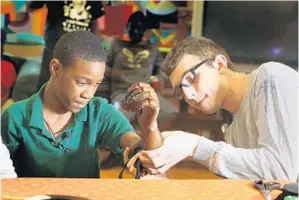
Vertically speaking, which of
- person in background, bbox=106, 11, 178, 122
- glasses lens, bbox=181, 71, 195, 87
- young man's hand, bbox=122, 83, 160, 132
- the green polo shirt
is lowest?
person in background, bbox=106, 11, 178, 122

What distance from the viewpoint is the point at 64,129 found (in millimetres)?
987

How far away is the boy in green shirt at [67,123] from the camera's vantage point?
93cm

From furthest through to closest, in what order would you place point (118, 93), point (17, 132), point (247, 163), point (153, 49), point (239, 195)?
1. point (153, 49)
2. point (118, 93)
3. point (17, 132)
4. point (247, 163)
5. point (239, 195)

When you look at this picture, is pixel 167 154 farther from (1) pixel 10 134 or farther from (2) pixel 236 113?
(1) pixel 10 134

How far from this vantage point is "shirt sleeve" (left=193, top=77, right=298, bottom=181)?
821 mm

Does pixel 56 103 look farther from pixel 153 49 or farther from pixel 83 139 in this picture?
pixel 153 49

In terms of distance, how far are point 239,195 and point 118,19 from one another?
1701 mm

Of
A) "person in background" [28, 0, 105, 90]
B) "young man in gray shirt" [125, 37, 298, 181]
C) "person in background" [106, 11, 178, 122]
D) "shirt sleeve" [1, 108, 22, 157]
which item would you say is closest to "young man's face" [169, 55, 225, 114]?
"young man in gray shirt" [125, 37, 298, 181]

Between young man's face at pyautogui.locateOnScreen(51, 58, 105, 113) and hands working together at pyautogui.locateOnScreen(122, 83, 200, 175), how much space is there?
0.24 ft

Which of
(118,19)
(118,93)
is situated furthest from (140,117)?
(118,19)

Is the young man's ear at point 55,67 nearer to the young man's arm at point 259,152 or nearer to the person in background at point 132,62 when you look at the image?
the young man's arm at point 259,152

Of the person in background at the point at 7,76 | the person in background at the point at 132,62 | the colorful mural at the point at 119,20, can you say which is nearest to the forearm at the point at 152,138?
the person in background at the point at 132,62

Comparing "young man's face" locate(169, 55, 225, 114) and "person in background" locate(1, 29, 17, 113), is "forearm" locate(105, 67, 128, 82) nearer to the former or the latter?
"person in background" locate(1, 29, 17, 113)

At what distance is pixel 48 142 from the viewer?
3.18 ft
